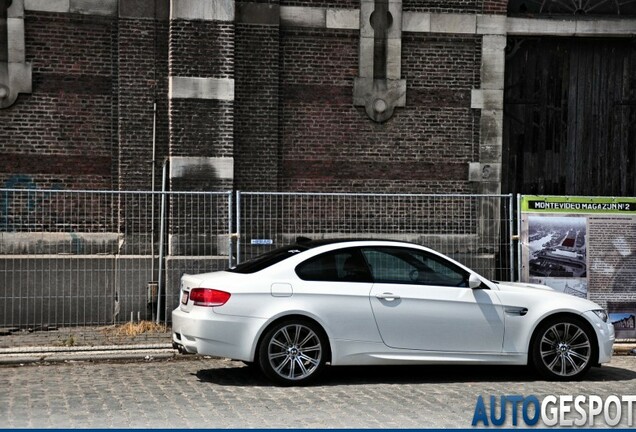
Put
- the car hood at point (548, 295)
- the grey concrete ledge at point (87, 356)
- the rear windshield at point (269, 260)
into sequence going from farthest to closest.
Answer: the grey concrete ledge at point (87, 356), the car hood at point (548, 295), the rear windshield at point (269, 260)

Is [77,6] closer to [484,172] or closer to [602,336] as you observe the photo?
[484,172]

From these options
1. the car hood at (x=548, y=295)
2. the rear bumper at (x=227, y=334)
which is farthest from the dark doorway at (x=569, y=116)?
the rear bumper at (x=227, y=334)

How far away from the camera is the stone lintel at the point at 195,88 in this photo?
47.7 ft

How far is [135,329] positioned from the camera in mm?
13422

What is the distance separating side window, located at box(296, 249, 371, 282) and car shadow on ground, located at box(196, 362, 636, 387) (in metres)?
1.09

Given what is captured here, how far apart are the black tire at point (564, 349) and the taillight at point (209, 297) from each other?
336cm

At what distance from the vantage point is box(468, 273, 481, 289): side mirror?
9.95 meters

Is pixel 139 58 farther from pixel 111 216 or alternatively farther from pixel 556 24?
pixel 556 24

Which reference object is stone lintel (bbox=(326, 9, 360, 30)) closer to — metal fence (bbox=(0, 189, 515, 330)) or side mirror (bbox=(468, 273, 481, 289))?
metal fence (bbox=(0, 189, 515, 330))

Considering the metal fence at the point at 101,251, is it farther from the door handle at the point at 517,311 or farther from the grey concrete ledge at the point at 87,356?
the door handle at the point at 517,311

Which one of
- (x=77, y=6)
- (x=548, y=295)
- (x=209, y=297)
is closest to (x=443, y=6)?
(x=77, y=6)

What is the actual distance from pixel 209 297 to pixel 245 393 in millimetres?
1059

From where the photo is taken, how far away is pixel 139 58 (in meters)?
14.6

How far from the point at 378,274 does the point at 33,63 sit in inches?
284
